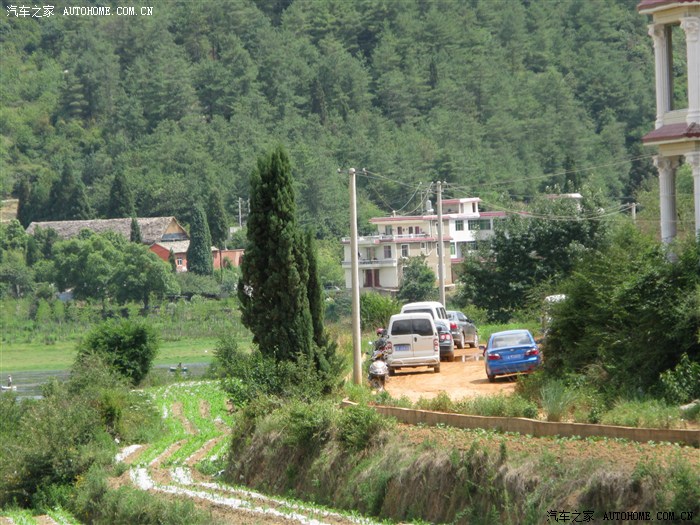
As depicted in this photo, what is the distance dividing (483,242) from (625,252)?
37.8 metres

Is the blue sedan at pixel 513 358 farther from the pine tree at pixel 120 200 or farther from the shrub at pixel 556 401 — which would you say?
the pine tree at pixel 120 200

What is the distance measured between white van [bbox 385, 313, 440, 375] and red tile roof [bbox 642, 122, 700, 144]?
8311 millimetres

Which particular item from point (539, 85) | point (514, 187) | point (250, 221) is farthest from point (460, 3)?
point (250, 221)

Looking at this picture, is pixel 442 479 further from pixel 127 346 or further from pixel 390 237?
pixel 390 237

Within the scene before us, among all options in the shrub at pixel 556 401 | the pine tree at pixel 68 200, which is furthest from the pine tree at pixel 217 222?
the shrub at pixel 556 401

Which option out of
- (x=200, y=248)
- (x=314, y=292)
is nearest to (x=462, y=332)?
(x=314, y=292)

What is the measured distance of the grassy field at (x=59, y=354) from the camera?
80137 millimetres

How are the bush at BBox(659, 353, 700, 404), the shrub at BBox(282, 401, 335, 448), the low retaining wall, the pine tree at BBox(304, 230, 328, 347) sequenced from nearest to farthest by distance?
the low retaining wall, the bush at BBox(659, 353, 700, 404), the shrub at BBox(282, 401, 335, 448), the pine tree at BBox(304, 230, 328, 347)

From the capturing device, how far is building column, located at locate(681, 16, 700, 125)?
28.4 meters

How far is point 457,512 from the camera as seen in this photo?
2131cm

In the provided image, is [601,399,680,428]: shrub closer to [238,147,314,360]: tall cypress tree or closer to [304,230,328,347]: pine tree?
[238,147,314,360]: tall cypress tree

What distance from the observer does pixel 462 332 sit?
4322 cm

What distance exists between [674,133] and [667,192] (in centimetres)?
171

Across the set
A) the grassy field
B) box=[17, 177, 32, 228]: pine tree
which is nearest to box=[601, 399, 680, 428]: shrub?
the grassy field
